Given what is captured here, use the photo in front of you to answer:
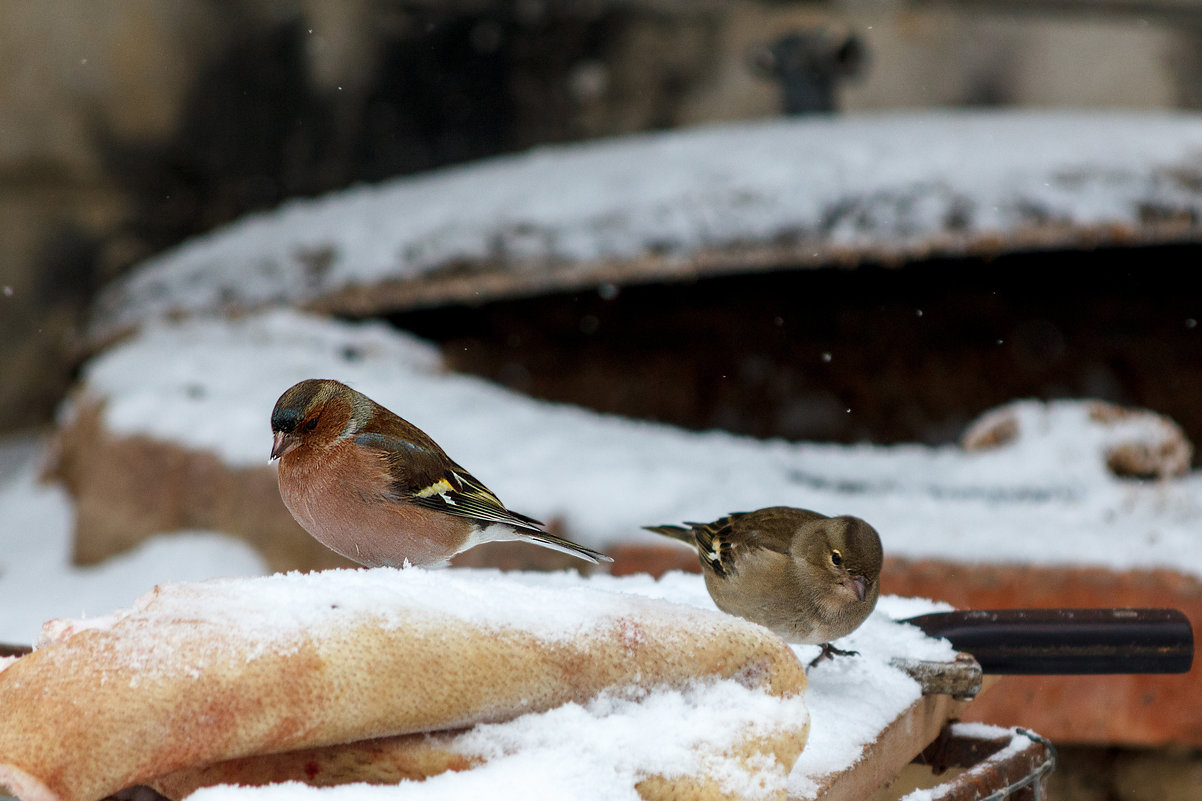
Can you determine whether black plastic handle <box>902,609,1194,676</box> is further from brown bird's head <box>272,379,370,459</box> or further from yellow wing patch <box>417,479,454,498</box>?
brown bird's head <box>272,379,370,459</box>

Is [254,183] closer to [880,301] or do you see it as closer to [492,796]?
[880,301]

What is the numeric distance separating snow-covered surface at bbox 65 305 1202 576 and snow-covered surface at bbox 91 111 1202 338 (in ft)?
0.93

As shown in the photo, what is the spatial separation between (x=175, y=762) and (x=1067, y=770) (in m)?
2.02

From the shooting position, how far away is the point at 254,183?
5555 mm

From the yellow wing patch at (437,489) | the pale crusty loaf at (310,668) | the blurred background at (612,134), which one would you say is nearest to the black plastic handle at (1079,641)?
the pale crusty loaf at (310,668)

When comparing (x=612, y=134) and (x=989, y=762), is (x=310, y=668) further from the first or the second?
(x=612, y=134)

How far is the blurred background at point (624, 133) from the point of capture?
4.16 m

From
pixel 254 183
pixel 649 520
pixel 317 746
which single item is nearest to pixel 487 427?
pixel 649 520

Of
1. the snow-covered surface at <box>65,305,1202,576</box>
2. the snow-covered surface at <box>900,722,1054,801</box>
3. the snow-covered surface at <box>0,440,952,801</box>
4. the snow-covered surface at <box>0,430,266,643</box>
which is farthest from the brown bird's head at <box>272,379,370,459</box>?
the snow-covered surface at <box>0,430,266,643</box>

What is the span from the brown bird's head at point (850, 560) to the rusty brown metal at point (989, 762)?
0.18m

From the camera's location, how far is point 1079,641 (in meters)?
1.29

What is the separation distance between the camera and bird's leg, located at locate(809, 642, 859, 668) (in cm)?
139

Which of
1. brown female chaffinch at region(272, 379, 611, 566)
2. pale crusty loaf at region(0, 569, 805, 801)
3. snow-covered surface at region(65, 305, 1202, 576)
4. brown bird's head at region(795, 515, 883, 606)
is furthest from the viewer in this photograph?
snow-covered surface at region(65, 305, 1202, 576)

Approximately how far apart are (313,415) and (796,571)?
24.0 inches
